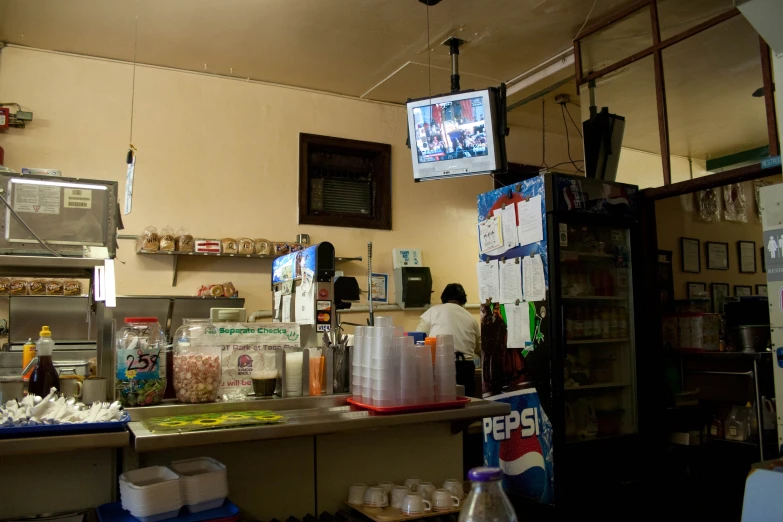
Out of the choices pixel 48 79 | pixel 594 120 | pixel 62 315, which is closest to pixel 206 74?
pixel 48 79

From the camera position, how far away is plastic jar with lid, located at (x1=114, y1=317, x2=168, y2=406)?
7.07 feet

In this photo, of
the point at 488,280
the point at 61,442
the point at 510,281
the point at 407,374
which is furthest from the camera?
the point at 488,280

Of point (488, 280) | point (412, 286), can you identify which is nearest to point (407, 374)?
point (488, 280)

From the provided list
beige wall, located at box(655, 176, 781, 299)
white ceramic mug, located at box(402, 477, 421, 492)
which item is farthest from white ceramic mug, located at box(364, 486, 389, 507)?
beige wall, located at box(655, 176, 781, 299)

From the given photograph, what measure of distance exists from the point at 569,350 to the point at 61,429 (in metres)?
3.71

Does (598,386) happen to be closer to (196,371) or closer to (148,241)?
(196,371)

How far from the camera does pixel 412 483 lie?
2.44 metres

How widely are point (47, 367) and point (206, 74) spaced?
4145mm

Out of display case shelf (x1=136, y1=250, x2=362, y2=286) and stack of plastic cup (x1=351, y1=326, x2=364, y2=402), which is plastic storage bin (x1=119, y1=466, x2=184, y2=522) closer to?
stack of plastic cup (x1=351, y1=326, x2=364, y2=402)

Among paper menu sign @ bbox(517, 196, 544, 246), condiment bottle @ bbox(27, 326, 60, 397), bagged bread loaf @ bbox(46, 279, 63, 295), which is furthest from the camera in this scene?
bagged bread loaf @ bbox(46, 279, 63, 295)

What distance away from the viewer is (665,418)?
4617 millimetres

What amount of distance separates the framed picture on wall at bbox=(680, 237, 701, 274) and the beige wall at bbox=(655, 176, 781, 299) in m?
0.03

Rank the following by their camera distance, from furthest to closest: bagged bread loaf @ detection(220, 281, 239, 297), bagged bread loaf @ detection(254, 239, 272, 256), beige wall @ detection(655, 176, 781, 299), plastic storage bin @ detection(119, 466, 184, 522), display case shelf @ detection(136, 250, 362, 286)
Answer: beige wall @ detection(655, 176, 781, 299) < bagged bread loaf @ detection(254, 239, 272, 256) < bagged bread loaf @ detection(220, 281, 239, 297) < display case shelf @ detection(136, 250, 362, 286) < plastic storage bin @ detection(119, 466, 184, 522)

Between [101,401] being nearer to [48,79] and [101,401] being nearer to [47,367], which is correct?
[47,367]
